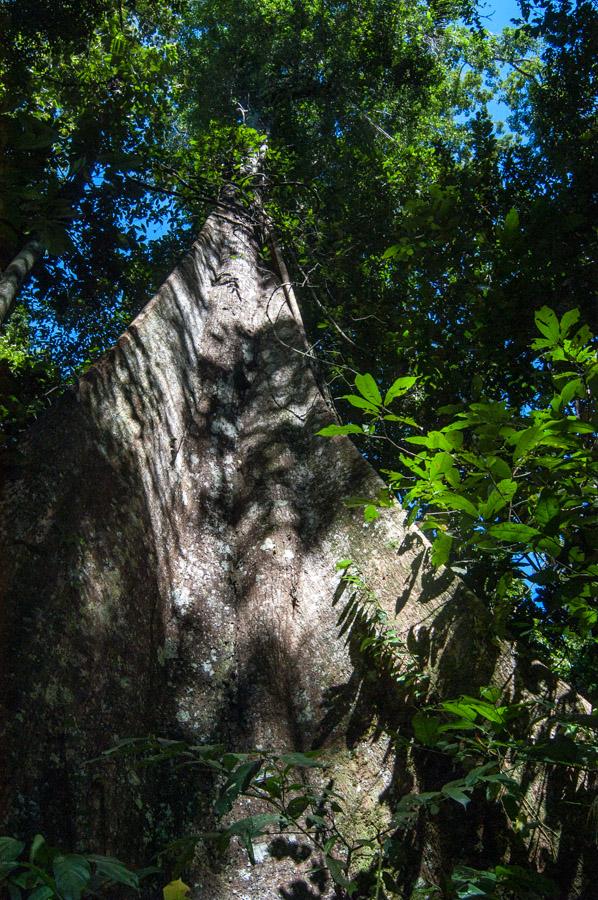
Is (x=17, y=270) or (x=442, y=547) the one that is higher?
(x=17, y=270)

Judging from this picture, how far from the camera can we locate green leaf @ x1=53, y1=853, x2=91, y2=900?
922 mm

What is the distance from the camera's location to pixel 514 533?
1438 mm

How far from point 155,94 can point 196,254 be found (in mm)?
3809

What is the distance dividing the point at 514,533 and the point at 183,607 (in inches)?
63.1

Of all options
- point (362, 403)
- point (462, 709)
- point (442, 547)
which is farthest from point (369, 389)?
point (462, 709)

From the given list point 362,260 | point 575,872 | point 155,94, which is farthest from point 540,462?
point 155,94

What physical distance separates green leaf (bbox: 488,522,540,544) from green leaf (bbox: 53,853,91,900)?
3.15 ft

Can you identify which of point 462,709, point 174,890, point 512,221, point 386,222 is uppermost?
point 386,222

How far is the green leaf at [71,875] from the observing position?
0.92 metres

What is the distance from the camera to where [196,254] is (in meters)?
5.18

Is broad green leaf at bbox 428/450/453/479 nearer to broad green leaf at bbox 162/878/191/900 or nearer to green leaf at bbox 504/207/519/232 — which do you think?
broad green leaf at bbox 162/878/191/900

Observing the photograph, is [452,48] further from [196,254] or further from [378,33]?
[196,254]

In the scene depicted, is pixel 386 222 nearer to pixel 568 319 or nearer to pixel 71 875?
pixel 568 319

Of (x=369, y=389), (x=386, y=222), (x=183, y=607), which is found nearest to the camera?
(x=369, y=389)
